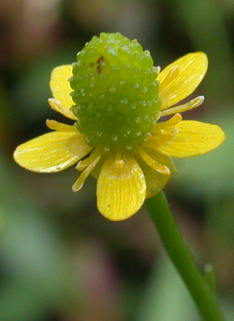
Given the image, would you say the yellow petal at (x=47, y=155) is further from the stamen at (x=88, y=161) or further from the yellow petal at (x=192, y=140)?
the yellow petal at (x=192, y=140)

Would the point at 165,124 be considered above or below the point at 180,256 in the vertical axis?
above

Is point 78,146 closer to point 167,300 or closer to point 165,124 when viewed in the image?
point 165,124

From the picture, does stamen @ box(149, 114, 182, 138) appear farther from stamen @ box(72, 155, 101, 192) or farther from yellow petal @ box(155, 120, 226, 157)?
stamen @ box(72, 155, 101, 192)

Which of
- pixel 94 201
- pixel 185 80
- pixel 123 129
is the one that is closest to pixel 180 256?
pixel 123 129

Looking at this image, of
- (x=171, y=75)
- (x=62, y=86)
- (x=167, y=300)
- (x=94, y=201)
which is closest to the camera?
(x=171, y=75)

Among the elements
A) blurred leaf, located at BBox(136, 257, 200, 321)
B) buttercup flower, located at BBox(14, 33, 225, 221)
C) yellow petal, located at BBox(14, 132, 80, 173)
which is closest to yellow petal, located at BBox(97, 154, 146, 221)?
buttercup flower, located at BBox(14, 33, 225, 221)

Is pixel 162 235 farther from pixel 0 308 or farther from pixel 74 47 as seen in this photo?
pixel 74 47

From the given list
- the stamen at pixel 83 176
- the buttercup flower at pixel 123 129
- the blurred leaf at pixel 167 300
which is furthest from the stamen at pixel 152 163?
the blurred leaf at pixel 167 300
